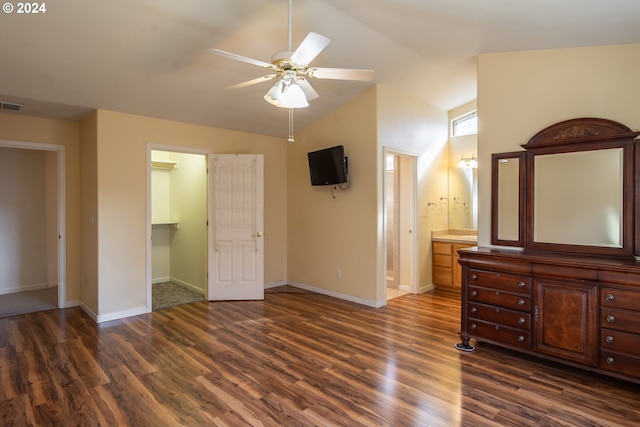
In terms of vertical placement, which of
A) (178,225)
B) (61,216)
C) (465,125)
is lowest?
(178,225)

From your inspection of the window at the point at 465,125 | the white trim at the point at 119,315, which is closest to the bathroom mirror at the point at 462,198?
the window at the point at 465,125

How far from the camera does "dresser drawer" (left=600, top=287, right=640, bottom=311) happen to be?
2.51 meters

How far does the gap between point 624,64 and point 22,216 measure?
26.1 ft

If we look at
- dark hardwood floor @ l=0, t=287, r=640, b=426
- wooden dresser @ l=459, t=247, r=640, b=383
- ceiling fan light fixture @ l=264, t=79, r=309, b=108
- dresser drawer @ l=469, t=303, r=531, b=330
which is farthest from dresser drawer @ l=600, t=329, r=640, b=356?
ceiling fan light fixture @ l=264, t=79, r=309, b=108

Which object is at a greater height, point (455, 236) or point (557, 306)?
point (455, 236)

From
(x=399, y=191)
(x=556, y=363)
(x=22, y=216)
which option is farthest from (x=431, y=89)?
(x=22, y=216)

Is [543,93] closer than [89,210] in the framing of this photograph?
Yes

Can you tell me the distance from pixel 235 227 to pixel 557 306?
3.91m

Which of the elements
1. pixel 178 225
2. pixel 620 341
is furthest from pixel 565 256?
pixel 178 225

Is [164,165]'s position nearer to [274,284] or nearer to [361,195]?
[274,284]

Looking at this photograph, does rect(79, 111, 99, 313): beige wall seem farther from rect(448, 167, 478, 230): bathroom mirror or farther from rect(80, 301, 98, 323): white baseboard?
rect(448, 167, 478, 230): bathroom mirror

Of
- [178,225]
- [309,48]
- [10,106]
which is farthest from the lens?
[178,225]

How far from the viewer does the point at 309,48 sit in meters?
2.22

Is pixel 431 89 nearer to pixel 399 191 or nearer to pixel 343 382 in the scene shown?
pixel 399 191
